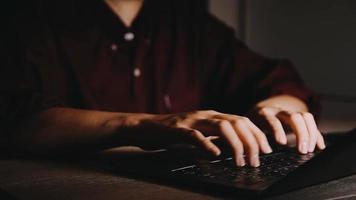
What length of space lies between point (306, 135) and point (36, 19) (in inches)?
25.6

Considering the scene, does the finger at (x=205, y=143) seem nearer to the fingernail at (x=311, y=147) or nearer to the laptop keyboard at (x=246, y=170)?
the laptop keyboard at (x=246, y=170)

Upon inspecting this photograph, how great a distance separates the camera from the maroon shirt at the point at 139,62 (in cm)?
109

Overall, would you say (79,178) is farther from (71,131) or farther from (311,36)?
(311,36)

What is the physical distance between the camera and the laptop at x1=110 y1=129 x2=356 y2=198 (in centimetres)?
50

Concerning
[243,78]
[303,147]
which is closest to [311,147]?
[303,147]

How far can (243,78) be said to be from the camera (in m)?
1.29

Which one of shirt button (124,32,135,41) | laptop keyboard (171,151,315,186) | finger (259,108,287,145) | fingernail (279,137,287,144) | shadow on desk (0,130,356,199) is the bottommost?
shadow on desk (0,130,356,199)

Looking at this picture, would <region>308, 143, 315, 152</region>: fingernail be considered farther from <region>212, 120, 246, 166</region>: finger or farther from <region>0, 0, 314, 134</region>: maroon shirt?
<region>0, 0, 314, 134</region>: maroon shirt

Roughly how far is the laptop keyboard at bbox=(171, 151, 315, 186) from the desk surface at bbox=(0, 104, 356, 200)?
3 centimetres

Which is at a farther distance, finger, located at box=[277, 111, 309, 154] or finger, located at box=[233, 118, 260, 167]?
finger, located at box=[277, 111, 309, 154]

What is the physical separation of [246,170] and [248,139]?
0.03 meters

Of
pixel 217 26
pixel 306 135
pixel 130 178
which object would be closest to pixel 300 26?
pixel 217 26

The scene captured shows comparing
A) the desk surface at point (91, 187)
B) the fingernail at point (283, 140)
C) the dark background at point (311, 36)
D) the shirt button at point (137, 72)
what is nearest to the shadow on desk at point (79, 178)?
the desk surface at point (91, 187)

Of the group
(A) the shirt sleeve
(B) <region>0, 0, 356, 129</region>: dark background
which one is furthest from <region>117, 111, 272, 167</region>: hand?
(B) <region>0, 0, 356, 129</region>: dark background
